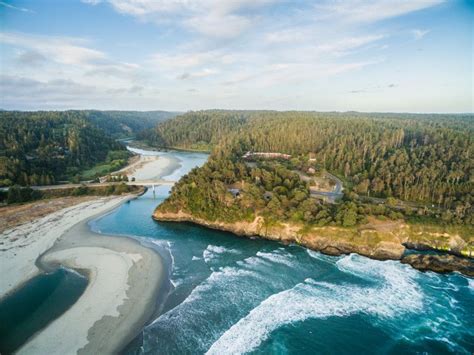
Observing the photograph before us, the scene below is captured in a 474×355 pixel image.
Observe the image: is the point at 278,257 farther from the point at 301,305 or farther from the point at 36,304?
the point at 36,304

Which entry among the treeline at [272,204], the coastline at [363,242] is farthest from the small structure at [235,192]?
the coastline at [363,242]

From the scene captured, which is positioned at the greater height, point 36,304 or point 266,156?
point 266,156

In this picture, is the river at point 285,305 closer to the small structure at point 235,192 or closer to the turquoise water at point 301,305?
the turquoise water at point 301,305

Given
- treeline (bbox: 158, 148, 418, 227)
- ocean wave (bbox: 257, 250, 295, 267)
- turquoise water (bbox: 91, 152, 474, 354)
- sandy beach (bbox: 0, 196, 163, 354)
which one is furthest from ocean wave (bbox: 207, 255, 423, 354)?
treeline (bbox: 158, 148, 418, 227)

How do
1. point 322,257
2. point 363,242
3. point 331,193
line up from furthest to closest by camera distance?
point 331,193
point 363,242
point 322,257

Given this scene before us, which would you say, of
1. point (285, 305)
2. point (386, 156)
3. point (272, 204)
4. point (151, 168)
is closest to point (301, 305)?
point (285, 305)

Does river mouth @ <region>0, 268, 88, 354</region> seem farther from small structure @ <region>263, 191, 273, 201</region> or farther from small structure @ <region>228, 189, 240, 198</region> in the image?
small structure @ <region>263, 191, 273, 201</region>
